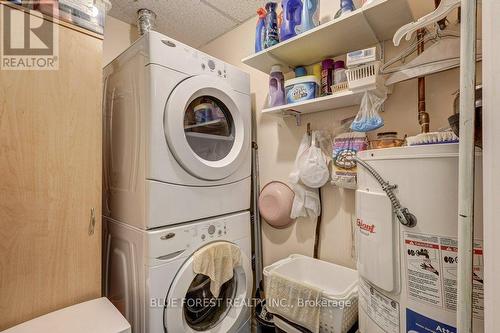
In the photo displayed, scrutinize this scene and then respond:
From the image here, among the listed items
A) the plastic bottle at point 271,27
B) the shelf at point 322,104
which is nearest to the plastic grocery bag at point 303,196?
the shelf at point 322,104

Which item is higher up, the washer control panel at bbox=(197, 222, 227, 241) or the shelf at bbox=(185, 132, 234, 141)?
the shelf at bbox=(185, 132, 234, 141)

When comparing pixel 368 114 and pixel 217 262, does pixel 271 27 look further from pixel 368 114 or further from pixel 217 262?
pixel 217 262

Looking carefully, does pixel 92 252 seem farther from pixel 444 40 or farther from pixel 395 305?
pixel 444 40

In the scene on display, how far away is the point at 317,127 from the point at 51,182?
4.62 feet

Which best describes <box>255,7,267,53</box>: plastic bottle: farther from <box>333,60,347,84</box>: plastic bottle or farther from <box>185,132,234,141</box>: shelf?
<box>185,132,234,141</box>: shelf

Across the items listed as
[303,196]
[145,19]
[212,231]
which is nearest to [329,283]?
[303,196]

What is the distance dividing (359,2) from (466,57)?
81 centimetres

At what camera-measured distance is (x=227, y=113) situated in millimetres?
1553

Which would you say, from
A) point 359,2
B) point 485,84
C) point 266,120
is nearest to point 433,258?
point 485,84

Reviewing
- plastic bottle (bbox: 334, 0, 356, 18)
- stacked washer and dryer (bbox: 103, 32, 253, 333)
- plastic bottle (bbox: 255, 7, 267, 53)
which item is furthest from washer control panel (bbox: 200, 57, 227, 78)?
plastic bottle (bbox: 334, 0, 356, 18)

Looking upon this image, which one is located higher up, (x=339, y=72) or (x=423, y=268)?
(x=339, y=72)

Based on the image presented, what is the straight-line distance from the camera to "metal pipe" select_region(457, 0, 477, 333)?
56 centimetres

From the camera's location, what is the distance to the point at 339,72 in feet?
4.30

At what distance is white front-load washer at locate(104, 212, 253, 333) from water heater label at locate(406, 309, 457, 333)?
940 millimetres
